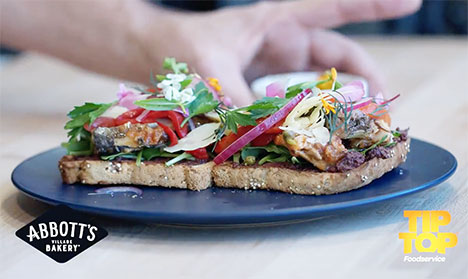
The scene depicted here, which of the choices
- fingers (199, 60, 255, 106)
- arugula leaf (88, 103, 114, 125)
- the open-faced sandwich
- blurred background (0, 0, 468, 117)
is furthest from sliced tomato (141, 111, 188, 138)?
blurred background (0, 0, 468, 117)

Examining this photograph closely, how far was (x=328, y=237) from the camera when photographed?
150 centimetres

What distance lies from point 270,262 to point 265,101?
1.50ft

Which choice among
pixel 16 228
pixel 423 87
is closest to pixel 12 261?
pixel 16 228

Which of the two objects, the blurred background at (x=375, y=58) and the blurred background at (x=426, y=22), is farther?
the blurred background at (x=426, y=22)

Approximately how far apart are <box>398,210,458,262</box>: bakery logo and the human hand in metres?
1.01

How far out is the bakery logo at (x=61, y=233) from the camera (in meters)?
1.50

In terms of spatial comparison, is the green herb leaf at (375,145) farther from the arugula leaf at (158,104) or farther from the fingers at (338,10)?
the fingers at (338,10)

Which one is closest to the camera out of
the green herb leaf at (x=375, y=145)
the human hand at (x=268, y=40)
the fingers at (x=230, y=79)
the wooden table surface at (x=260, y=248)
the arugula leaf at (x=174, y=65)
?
the wooden table surface at (x=260, y=248)

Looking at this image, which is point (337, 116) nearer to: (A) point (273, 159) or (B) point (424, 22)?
(A) point (273, 159)

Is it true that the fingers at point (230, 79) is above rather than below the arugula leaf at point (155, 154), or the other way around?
below

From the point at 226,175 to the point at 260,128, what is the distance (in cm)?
14

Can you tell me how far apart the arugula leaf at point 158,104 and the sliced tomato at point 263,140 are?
21 centimetres

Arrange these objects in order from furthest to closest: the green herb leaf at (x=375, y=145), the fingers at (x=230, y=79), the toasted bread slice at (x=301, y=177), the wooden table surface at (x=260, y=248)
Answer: the fingers at (x=230, y=79), the green herb leaf at (x=375, y=145), the toasted bread slice at (x=301, y=177), the wooden table surface at (x=260, y=248)

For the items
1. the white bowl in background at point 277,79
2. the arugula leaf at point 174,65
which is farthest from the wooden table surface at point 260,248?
the white bowl in background at point 277,79
